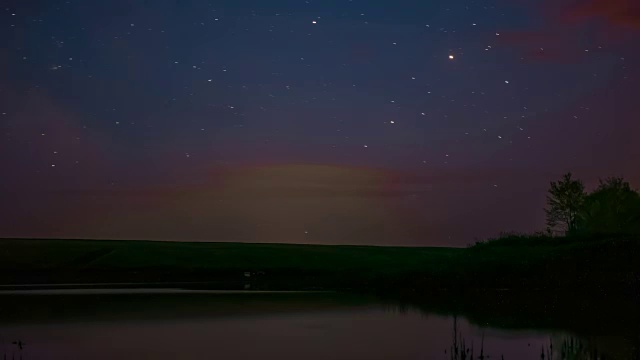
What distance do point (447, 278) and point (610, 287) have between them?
12.0m

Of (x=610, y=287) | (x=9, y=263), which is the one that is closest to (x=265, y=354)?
(x=610, y=287)

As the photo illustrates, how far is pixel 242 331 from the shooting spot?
33.5 meters

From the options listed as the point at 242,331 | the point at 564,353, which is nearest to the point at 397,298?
the point at 242,331

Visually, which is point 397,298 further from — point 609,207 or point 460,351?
point 609,207

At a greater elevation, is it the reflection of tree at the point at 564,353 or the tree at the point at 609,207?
the tree at the point at 609,207

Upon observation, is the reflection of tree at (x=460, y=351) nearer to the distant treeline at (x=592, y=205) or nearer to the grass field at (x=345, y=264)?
the grass field at (x=345, y=264)

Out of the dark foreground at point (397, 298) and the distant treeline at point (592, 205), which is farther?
the distant treeline at point (592, 205)

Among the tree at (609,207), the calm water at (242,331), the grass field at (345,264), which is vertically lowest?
the calm water at (242,331)

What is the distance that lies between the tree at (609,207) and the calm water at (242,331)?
5233cm

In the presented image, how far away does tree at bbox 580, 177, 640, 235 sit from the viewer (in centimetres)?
9081

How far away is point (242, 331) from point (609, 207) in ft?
251

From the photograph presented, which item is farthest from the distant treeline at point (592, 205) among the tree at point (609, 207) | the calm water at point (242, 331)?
the calm water at point (242, 331)

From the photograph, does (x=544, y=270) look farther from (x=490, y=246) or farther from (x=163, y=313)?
(x=163, y=313)

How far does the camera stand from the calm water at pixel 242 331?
87.8 feet
